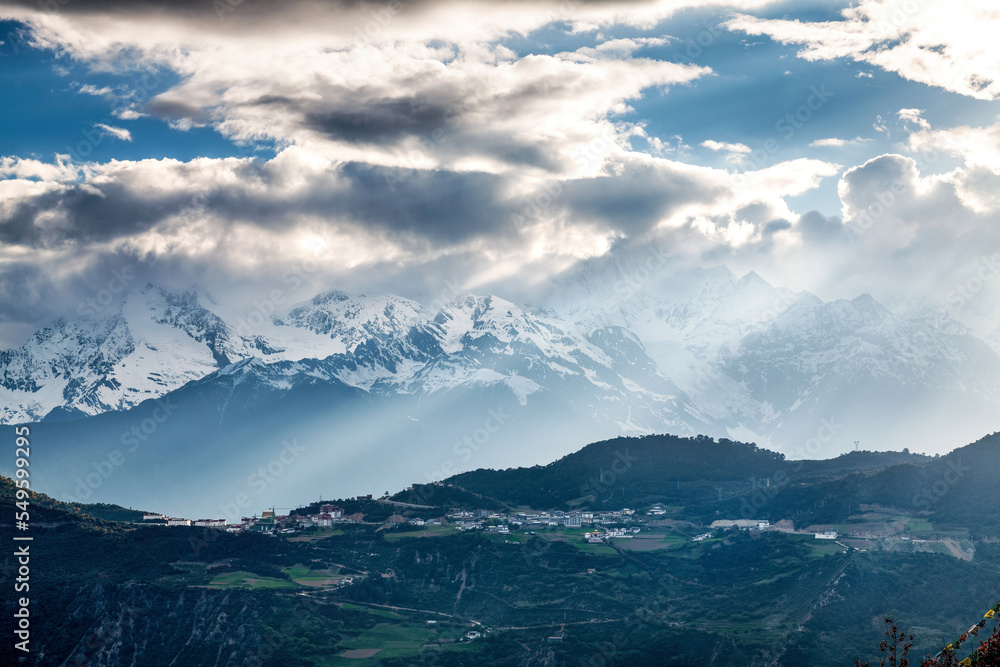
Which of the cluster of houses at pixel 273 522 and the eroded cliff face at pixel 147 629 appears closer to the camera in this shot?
the eroded cliff face at pixel 147 629

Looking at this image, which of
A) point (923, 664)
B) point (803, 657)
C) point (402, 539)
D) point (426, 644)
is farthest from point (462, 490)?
point (923, 664)

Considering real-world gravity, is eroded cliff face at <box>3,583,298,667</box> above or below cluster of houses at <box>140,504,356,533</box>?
below

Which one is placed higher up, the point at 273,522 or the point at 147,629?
the point at 273,522

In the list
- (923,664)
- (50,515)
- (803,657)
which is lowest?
(803,657)

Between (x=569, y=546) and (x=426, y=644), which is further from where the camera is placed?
(x=569, y=546)

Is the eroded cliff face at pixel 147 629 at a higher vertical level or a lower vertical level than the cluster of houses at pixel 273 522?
lower

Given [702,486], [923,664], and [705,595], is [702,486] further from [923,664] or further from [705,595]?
[923,664]

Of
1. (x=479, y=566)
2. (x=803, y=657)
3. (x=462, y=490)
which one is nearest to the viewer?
(x=803, y=657)

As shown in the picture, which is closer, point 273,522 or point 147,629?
point 147,629
